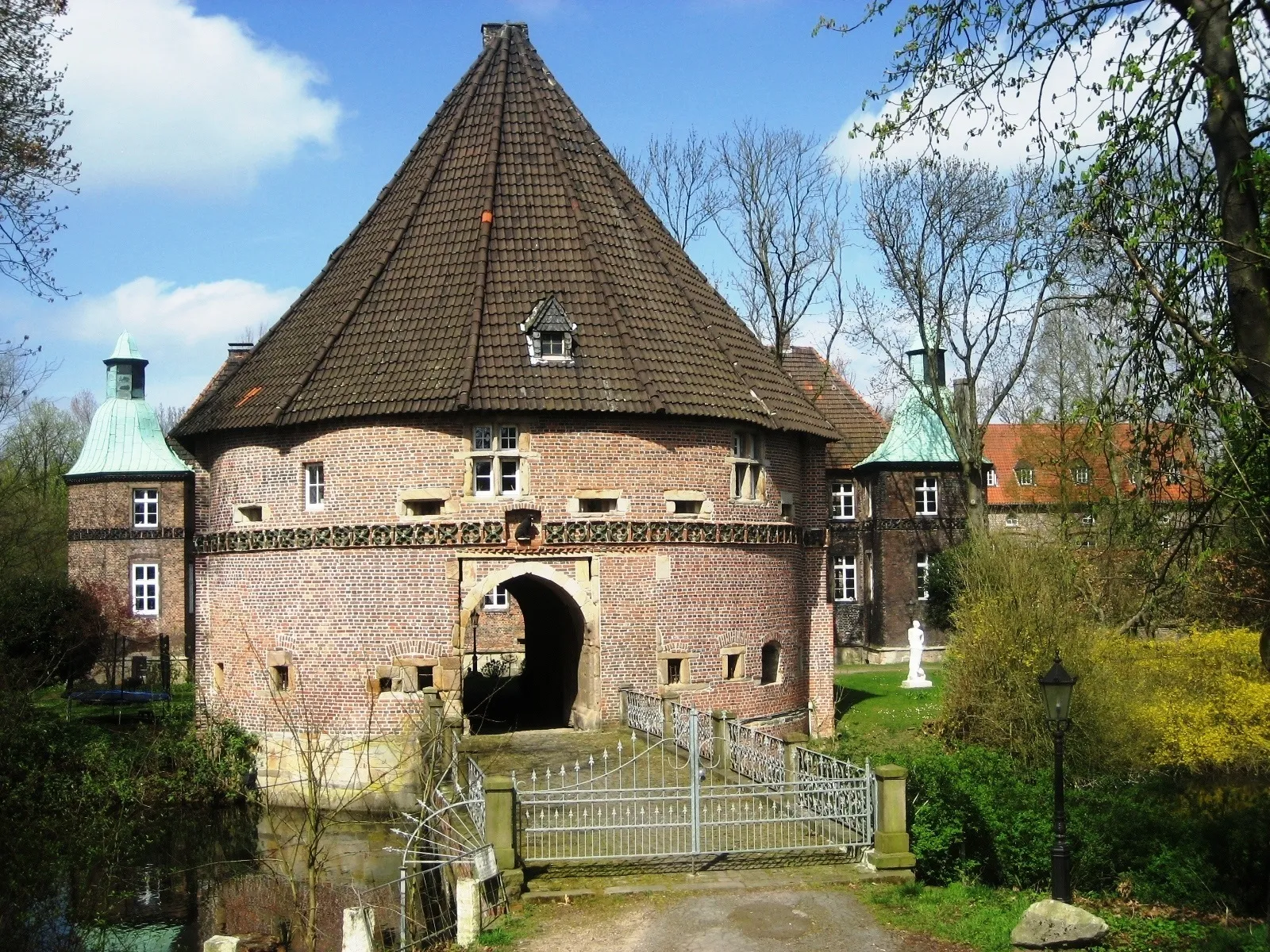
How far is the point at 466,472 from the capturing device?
1998 centimetres

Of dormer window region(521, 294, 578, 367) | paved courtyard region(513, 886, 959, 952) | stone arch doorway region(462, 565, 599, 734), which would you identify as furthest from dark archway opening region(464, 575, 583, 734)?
paved courtyard region(513, 886, 959, 952)

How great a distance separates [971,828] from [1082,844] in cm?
131

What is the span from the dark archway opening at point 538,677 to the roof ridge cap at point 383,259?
5237 mm

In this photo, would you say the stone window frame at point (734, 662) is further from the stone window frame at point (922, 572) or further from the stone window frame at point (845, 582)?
the stone window frame at point (845, 582)

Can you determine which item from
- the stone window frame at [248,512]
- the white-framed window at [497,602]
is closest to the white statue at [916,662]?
the white-framed window at [497,602]

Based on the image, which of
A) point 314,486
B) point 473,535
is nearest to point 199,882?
point 473,535

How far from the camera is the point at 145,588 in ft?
124

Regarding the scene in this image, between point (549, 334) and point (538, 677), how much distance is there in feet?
30.7

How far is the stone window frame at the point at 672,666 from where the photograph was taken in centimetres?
2028

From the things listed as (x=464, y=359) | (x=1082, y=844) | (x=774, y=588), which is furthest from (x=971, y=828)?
(x=464, y=359)

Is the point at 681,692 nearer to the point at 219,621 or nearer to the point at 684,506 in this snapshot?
the point at 684,506

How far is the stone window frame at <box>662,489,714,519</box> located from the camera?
67.5 ft

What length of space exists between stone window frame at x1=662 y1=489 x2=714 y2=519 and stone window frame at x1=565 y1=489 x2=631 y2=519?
69 cm

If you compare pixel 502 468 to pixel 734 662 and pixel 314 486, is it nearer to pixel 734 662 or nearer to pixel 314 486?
pixel 314 486
